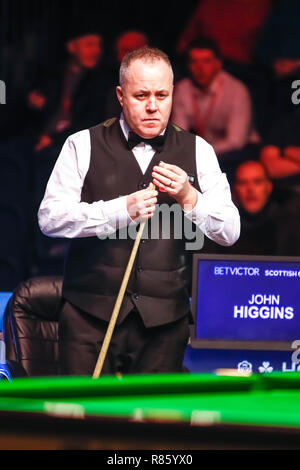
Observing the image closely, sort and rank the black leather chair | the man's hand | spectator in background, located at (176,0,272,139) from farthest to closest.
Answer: spectator in background, located at (176,0,272,139) → the black leather chair → the man's hand

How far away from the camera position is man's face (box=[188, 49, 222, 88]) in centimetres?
595

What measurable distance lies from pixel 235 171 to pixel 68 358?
11.4ft

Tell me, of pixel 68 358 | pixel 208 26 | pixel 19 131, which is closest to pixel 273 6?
pixel 208 26

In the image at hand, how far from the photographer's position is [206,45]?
6.12m

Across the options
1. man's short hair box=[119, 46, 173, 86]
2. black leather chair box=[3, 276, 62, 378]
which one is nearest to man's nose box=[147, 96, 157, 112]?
man's short hair box=[119, 46, 173, 86]

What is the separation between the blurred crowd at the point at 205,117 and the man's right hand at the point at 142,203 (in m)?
3.28

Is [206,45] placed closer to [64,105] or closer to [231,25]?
[231,25]

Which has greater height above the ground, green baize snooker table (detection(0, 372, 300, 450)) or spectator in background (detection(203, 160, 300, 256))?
spectator in background (detection(203, 160, 300, 256))

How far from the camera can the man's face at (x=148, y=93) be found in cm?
258

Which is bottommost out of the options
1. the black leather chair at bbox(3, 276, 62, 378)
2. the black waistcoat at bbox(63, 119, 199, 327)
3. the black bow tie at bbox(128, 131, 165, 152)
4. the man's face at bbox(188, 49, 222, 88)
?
the black leather chair at bbox(3, 276, 62, 378)

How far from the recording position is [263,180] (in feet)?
19.6

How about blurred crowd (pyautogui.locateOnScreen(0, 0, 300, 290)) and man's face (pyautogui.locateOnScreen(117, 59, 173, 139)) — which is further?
blurred crowd (pyautogui.locateOnScreen(0, 0, 300, 290))

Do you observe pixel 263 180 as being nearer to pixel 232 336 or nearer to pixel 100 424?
pixel 232 336

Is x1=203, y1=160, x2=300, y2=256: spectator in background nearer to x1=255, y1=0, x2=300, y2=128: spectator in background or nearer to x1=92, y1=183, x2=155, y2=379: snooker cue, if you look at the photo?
x1=255, y1=0, x2=300, y2=128: spectator in background
